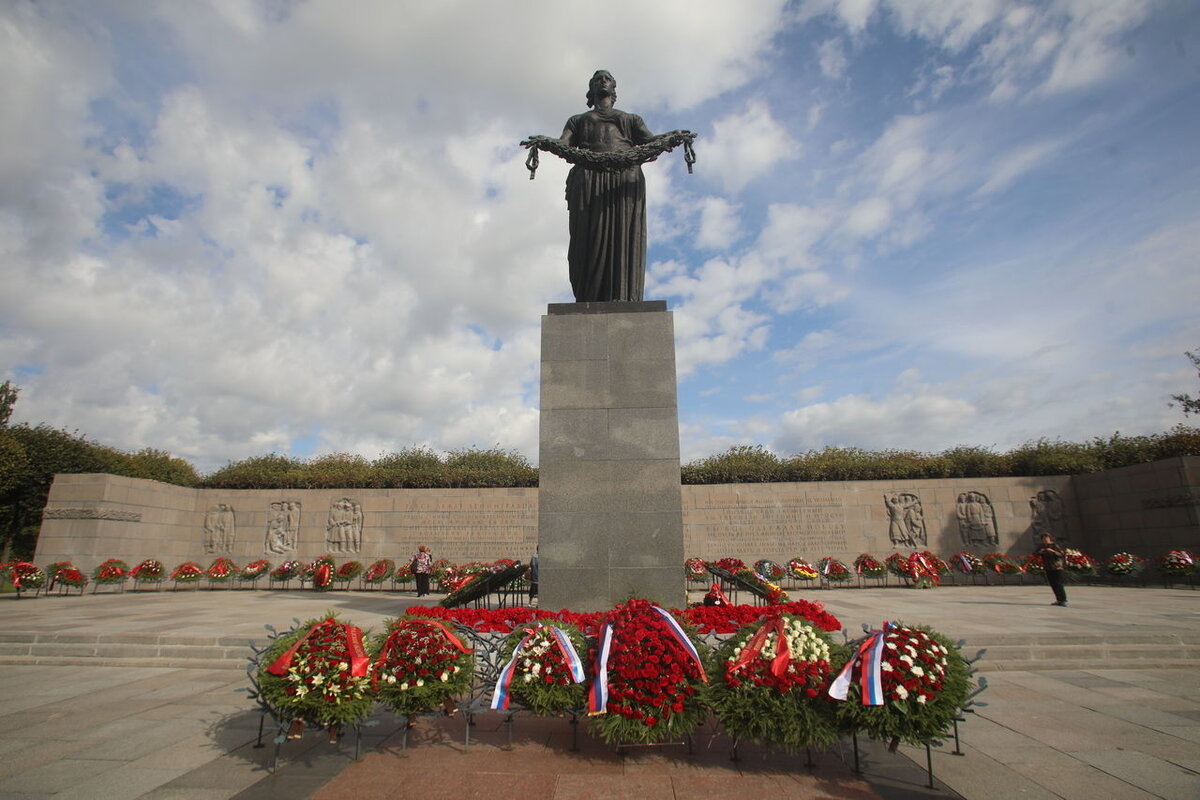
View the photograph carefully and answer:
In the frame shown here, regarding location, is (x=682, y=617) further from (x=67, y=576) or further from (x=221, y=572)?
(x=221, y=572)

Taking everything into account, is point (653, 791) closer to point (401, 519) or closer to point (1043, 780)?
point (1043, 780)

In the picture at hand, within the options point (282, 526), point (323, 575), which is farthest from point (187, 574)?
point (323, 575)

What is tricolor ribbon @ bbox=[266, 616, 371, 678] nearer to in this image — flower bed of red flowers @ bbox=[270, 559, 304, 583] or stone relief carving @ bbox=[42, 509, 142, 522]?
flower bed of red flowers @ bbox=[270, 559, 304, 583]

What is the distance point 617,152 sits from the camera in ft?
31.0

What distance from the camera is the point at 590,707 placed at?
4402 mm

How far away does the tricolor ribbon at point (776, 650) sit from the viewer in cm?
434

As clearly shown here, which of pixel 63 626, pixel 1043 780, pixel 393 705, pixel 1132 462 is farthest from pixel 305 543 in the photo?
pixel 1132 462

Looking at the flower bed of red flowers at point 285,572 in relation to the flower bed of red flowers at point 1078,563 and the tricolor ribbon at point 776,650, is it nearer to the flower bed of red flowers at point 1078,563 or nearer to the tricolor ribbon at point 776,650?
the tricolor ribbon at point 776,650

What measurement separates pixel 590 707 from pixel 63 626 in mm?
11100

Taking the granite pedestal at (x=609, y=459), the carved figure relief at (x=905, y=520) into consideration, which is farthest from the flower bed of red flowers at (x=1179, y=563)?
the granite pedestal at (x=609, y=459)

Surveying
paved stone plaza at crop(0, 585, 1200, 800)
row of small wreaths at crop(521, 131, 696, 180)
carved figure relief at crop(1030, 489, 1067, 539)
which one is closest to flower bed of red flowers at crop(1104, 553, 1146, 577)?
carved figure relief at crop(1030, 489, 1067, 539)

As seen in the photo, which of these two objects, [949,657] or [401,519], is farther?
[401,519]

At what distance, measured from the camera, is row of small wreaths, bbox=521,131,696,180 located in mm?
9250

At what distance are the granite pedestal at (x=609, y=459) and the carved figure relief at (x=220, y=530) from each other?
20.6m
